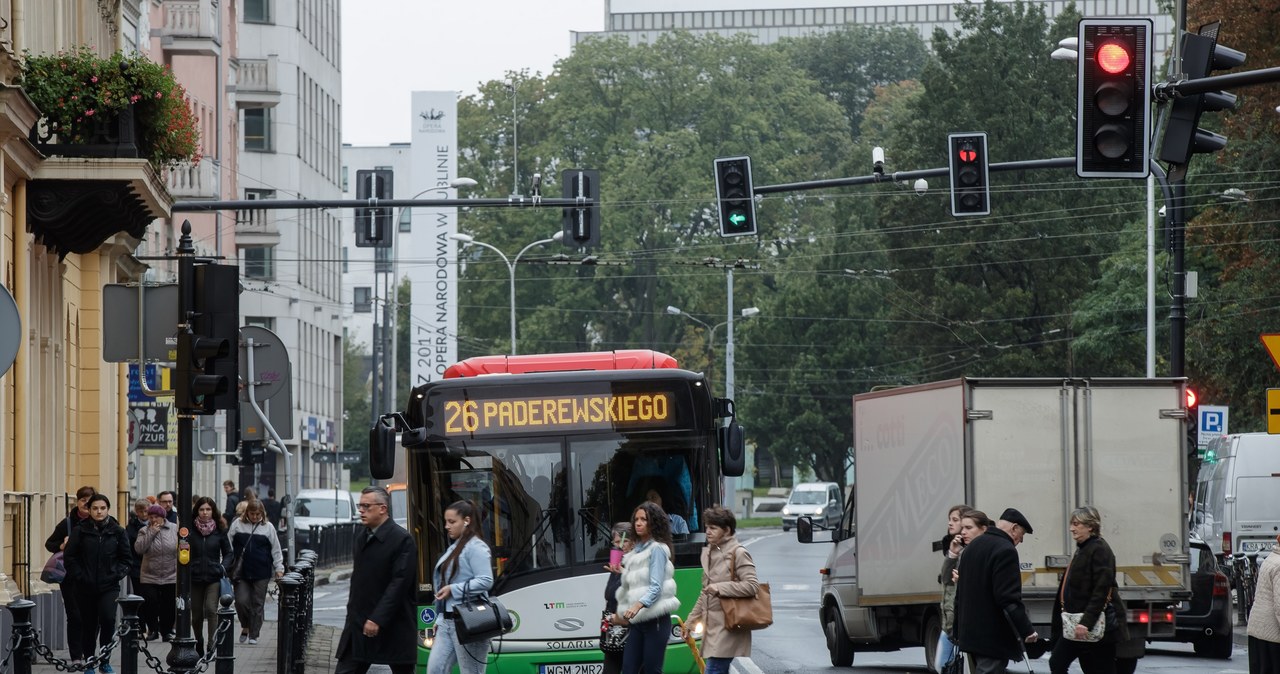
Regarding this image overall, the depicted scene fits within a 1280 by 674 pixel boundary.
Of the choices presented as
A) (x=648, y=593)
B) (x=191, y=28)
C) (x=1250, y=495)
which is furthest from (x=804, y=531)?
(x=191, y=28)

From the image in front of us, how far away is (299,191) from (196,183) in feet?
74.6

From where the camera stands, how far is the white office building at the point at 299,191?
234 feet

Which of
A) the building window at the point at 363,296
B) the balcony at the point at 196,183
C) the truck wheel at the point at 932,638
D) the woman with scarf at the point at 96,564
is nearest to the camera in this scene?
the woman with scarf at the point at 96,564

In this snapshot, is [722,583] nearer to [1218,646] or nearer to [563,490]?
[563,490]

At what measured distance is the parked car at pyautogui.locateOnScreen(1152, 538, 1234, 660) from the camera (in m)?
22.8

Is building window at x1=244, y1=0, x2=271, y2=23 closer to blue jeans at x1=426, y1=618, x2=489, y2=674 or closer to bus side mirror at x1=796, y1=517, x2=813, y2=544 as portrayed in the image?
bus side mirror at x1=796, y1=517, x2=813, y2=544

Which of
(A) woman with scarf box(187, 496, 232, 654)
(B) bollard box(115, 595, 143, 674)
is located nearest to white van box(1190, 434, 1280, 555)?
(A) woman with scarf box(187, 496, 232, 654)

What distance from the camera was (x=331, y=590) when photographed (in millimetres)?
41500

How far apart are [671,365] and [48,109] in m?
7.00

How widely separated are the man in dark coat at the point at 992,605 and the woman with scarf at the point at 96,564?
8483mm

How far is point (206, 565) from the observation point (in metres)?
23.9

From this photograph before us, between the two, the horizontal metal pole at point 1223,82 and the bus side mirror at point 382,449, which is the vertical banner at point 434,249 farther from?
the horizontal metal pole at point 1223,82

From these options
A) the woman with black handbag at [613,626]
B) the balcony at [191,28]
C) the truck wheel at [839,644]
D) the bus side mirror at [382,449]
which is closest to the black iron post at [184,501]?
the bus side mirror at [382,449]

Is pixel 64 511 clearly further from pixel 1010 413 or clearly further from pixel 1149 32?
pixel 1149 32
